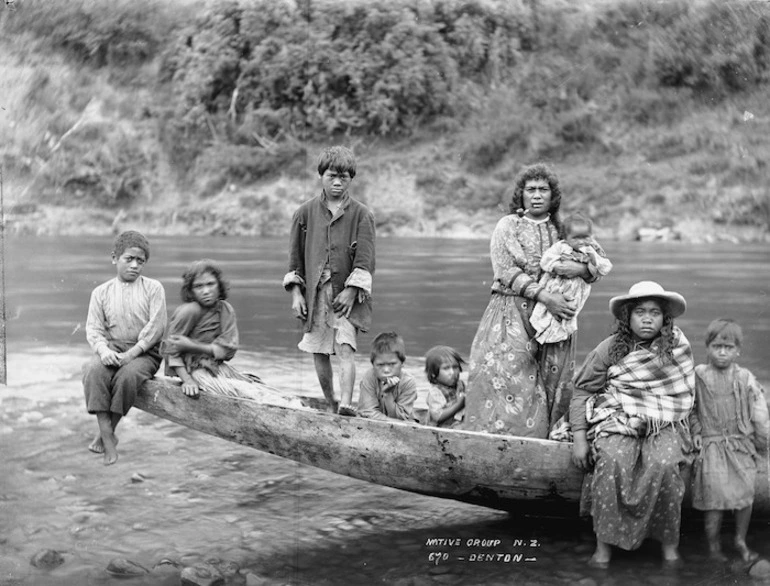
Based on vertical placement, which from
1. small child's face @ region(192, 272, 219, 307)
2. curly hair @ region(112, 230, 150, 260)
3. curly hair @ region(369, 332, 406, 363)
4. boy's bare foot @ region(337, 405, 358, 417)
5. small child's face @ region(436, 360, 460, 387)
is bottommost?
boy's bare foot @ region(337, 405, 358, 417)

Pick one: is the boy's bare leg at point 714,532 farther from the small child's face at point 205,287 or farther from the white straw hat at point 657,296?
the small child's face at point 205,287

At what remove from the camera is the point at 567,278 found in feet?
10.0

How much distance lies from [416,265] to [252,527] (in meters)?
8.70

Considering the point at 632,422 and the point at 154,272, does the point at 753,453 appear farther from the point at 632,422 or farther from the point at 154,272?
the point at 154,272

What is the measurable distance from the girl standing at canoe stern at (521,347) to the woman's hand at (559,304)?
0.07m

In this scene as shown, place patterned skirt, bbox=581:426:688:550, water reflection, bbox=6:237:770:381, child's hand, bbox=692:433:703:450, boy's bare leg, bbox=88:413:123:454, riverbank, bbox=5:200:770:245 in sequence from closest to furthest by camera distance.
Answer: patterned skirt, bbox=581:426:688:550, child's hand, bbox=692:433:703:450, boy's bare leg, bbox=88:413:123:454, water reflection, bbox=6:237:770:381, riverbank, bbox=5:200:770:245

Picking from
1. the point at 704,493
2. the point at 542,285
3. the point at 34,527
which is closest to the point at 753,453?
the point at 704,493

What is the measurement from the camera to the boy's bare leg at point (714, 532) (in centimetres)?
293

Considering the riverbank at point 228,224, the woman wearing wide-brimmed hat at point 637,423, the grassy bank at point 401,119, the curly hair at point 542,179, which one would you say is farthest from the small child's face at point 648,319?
the riverbank at point 228,224

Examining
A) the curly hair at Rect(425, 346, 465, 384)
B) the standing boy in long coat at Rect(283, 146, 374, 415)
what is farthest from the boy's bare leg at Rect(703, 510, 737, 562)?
the standing boy in long coat at Rect(283, 146, 374, 415)

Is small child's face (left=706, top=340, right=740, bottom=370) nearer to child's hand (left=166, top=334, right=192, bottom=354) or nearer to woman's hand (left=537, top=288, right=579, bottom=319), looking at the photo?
woman's hand (left=537, top=288, right=579, bottom=319)

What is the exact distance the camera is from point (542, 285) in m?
3.07

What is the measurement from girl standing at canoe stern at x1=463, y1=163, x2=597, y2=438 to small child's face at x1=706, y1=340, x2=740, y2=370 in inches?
19.8

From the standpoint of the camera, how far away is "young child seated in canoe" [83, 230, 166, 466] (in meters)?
3.30
